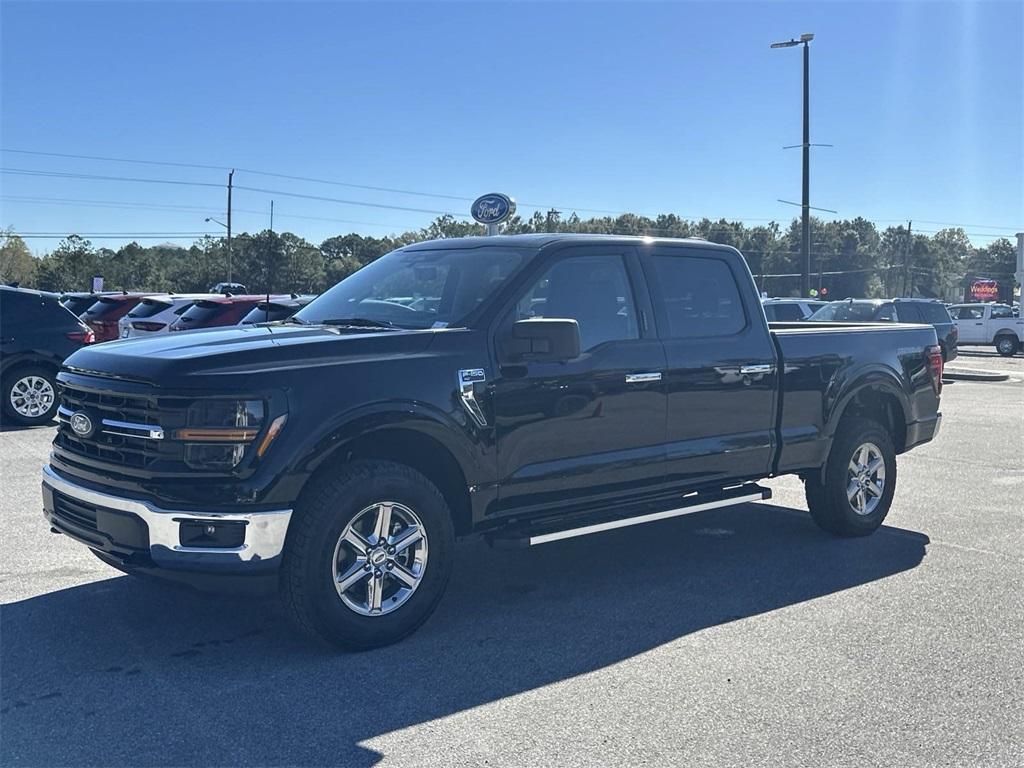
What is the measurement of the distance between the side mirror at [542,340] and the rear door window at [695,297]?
1064 millimetres

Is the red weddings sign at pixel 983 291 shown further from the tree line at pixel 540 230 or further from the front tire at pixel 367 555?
the front tire at pixel 367 555

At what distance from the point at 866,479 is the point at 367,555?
4131 mm

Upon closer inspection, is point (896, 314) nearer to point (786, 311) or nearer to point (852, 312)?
point (852, 312)

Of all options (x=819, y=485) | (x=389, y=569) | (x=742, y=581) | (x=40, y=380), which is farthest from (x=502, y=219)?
(x=389, y=569)

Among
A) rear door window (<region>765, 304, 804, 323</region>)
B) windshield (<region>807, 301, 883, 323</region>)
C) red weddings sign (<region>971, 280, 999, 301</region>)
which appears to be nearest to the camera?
windshield (<region>807, 301, 883, 323</region>)

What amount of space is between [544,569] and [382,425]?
2.06 meters

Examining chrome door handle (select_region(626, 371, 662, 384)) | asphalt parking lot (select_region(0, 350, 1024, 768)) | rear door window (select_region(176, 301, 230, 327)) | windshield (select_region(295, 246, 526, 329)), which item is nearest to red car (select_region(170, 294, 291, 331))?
rear door window (select_region(176, 301, 230, 327))

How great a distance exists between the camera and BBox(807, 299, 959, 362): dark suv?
71.6 ft

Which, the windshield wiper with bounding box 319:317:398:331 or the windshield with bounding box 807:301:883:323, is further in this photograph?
the windshield with bounding box 807:301:883:323

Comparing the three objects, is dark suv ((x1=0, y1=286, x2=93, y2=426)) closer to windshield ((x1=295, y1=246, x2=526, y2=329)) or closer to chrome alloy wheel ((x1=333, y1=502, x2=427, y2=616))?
windshield ((x1=295, y1=246, x2=526, y2=329))

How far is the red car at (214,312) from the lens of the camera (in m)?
16.2

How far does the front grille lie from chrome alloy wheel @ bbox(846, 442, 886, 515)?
4743 millimetres

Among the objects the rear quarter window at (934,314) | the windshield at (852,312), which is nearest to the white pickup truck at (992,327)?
the rear quarter window at (934,314)

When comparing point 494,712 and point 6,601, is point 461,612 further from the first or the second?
point 6,601
